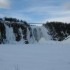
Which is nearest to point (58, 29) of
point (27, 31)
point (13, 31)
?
point (27, 31)

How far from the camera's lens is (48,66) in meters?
4.37

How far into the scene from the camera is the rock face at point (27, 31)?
22.5m

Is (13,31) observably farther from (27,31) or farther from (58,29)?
(58,29)

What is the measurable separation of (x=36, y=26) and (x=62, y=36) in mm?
3351

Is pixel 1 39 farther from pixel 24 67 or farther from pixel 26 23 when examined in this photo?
pixel 24 67

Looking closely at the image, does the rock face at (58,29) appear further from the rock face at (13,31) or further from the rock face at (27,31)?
the rock face at (13,31)

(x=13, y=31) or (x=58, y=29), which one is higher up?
(x=13, y=31)

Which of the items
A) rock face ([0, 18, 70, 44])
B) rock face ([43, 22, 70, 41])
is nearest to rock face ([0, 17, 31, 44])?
rock face ([0, 18, 70, 44])

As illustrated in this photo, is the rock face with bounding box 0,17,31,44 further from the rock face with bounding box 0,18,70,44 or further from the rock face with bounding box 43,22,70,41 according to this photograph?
the rock face with bounding box 43,22,70,41

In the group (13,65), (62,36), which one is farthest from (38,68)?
(62,36)

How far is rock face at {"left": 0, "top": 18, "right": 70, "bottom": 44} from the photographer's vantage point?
22.5 meters

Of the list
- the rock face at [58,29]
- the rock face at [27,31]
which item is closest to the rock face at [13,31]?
the rock face at [27,31]

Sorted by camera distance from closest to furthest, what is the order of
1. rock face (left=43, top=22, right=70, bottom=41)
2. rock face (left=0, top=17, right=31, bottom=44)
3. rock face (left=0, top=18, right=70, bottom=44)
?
rock face (left=0, top=17, right=31, bottom=44)
rock face (left=0, top=18, right=70, bottom=44)
rock face (left=43, top=22, right=70, bottom=41)

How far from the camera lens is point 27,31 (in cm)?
2441
